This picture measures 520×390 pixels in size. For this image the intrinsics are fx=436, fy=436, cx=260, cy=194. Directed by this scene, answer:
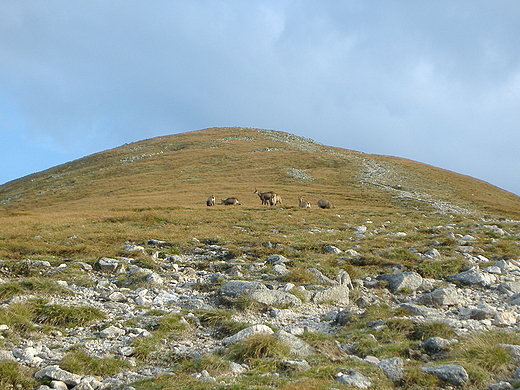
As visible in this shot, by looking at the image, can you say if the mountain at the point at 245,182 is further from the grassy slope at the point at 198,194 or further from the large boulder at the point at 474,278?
the large boulder at the point at 474,278

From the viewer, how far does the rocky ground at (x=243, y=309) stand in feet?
22.3

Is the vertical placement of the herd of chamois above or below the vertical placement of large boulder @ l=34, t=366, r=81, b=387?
above

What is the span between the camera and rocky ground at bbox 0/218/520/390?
6801mm

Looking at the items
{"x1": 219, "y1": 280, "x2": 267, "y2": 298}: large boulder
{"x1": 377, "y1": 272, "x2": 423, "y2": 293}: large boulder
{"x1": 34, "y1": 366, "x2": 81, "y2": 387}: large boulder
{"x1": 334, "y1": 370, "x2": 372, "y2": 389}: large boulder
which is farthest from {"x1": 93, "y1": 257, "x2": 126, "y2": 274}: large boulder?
{"x1": 334, "y1": 370, "x2": 372, "y2": 389}: large boulder

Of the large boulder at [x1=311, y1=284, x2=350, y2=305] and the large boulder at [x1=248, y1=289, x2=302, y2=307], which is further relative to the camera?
the large boulder at [x1=311, y1=284, x2=350, y2=305]

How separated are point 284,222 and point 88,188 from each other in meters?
58.0

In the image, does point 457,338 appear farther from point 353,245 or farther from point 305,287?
point 353,245

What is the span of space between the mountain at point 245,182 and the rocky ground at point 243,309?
29840 mm

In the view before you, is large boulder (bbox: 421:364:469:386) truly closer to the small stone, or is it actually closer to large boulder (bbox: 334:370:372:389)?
large boulder (bbox: 334:370:372:389)

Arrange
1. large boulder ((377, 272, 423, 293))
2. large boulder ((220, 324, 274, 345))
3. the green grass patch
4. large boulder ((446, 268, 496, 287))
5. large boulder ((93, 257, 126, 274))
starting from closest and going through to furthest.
Result: large boulder ((220, 324, 274, 345)), the green grass patch, large boulder ((377, 272, 423, 293)), large boulder ((446, 268, 496, 287)), large boulder ((93, 257, 126, 274))

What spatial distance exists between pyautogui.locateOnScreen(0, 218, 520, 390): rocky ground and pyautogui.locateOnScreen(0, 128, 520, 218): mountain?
97.9 ft

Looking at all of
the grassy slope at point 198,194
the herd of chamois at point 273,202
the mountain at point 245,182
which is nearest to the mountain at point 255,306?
the grassy slope at point 198,194

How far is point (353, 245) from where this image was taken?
18.7 m

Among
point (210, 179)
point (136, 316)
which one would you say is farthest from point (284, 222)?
point (210, 179)
